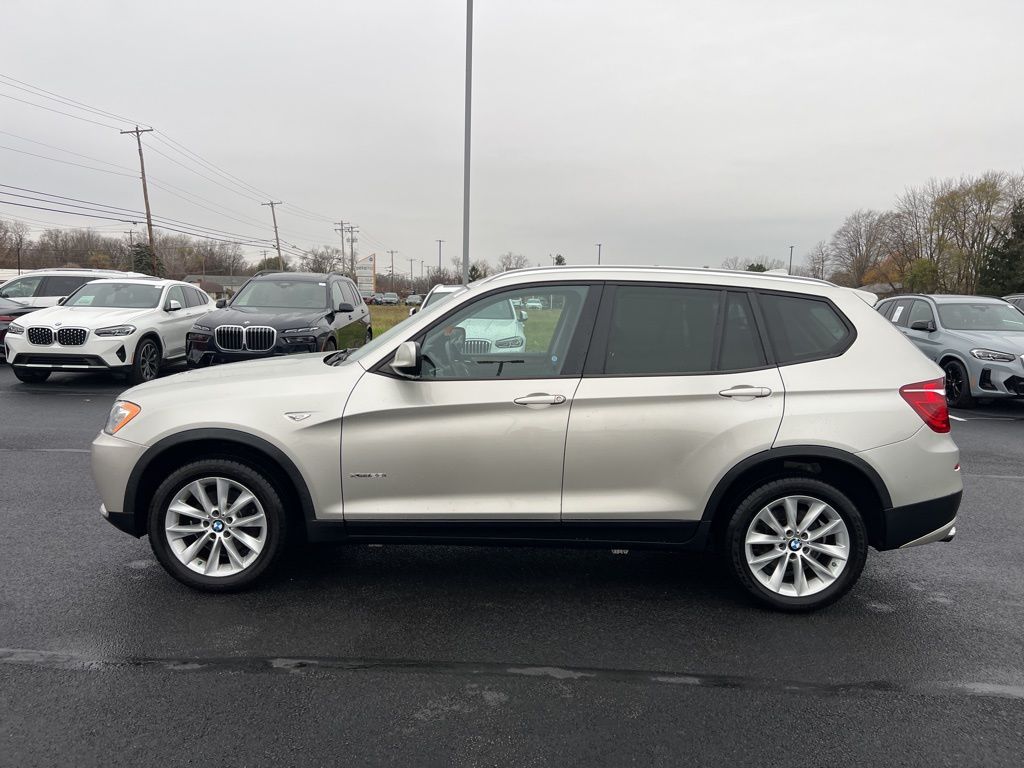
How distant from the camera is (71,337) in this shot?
11.5 meters

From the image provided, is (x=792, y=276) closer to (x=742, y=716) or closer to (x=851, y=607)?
(x=851, y=607)

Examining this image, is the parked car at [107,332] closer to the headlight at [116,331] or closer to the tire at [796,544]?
the headlight at [116,331]

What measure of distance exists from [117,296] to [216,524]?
35.6ft

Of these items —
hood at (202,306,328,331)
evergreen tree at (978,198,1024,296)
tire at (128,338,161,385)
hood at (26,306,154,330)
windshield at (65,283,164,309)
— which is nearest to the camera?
hood at (202,306,328,331)

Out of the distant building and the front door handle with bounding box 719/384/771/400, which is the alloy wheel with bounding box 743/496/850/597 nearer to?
the front door handle with bounding box 719/384/771/400

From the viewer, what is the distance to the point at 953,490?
3.85m

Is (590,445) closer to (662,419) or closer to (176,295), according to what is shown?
(662,419)

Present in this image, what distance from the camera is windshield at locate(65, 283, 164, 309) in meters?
12.9

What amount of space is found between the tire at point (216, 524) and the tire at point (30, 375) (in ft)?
33.7

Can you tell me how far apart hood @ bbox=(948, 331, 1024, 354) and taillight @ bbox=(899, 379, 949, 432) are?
327 inches

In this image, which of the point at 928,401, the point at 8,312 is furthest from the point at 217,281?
the point at 928,401

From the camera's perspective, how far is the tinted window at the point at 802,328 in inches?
153

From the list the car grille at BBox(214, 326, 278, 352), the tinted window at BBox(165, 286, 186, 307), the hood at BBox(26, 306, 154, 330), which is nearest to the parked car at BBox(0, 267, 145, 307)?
the tinted window at BBox(165, 286, 186, 307)

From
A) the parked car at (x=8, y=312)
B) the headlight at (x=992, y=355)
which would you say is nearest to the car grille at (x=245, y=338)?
the parked car at (x=8, y=312)
